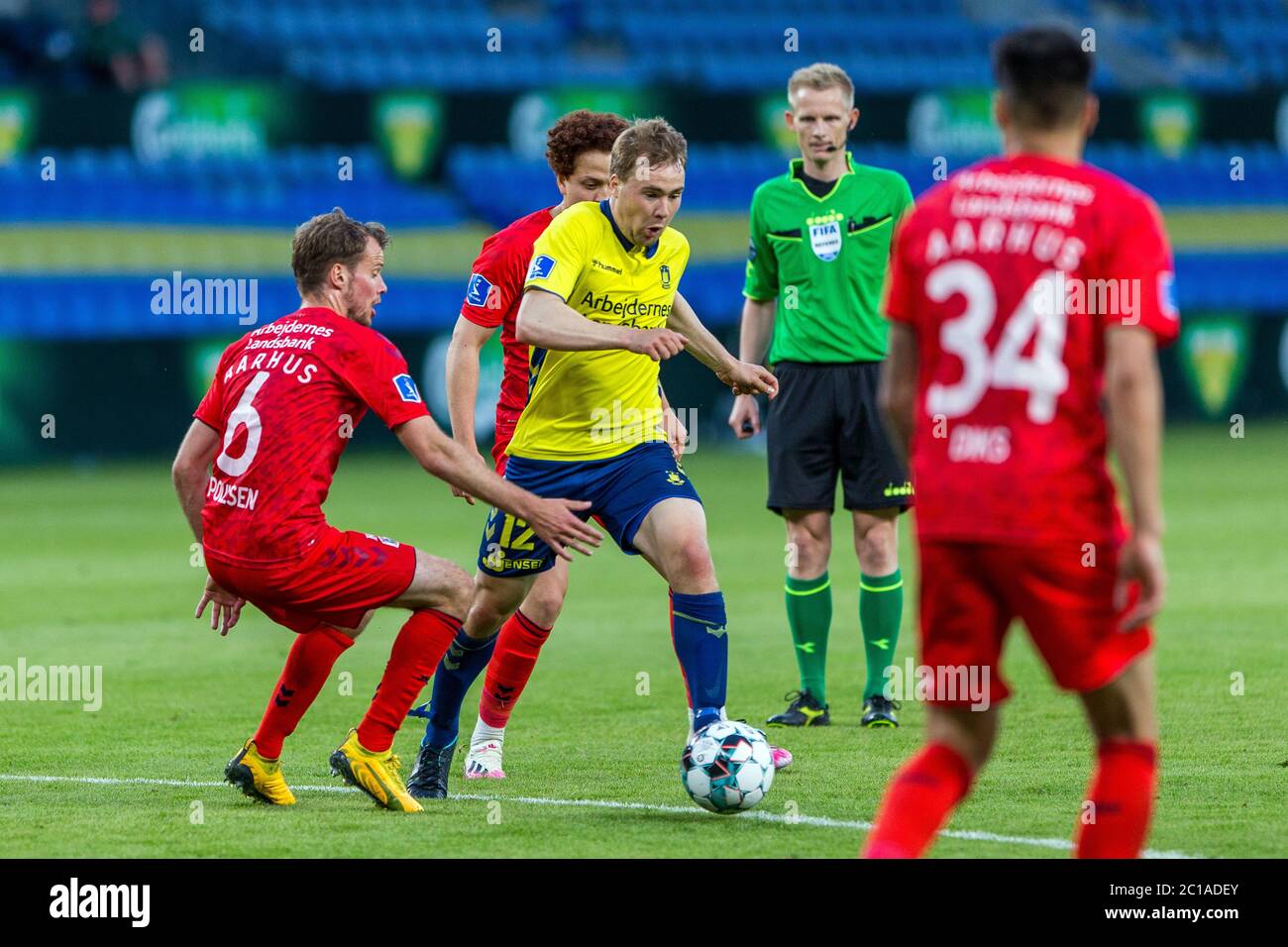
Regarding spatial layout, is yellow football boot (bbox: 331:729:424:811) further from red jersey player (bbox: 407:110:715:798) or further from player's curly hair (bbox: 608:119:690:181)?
player's curly hair (bbox: 608:119:690:181)

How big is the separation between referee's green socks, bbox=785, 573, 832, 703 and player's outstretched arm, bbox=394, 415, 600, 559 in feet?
7.36

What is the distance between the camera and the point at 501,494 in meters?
5.60

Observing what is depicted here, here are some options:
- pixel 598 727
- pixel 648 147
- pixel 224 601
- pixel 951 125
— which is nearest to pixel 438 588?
pixel 224 601

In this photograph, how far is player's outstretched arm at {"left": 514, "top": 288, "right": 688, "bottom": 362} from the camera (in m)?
5.64

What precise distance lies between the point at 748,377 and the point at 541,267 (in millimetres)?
839

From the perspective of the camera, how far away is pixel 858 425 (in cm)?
780

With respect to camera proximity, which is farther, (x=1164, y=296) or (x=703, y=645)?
(x=703, y=645)

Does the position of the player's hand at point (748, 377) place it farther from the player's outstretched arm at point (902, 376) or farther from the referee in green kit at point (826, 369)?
the player's outstretched arm at point (902, 376)

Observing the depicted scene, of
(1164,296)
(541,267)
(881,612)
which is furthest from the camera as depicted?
(881,612)

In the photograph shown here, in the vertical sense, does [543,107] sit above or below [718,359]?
above

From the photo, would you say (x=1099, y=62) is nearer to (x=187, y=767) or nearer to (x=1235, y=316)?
(x=1235, y=316)

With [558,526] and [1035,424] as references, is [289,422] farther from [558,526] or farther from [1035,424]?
[1035,424]

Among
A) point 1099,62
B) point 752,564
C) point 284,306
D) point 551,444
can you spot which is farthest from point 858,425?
point 1099,62

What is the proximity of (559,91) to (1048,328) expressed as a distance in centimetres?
1963
